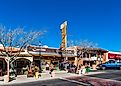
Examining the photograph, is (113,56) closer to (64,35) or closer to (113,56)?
(113,56)

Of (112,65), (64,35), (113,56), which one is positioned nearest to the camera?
(112,65)

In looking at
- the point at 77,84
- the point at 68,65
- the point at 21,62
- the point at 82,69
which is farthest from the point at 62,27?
the point at 77,84

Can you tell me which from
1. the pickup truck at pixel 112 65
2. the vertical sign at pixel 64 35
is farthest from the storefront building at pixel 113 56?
the vertical sign at pixel 64 35

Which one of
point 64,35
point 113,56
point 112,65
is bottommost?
point 112,65

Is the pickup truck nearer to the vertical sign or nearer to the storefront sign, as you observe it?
the vertical sign

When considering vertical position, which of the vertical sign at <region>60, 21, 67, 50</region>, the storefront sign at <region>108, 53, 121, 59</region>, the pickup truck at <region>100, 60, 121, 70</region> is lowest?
the pickup truck at <region>100, 60, 121, 70</region>

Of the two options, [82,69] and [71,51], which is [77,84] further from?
[71,51]

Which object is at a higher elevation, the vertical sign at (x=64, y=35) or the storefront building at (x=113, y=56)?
the vertical sign at (x=64, y=35)

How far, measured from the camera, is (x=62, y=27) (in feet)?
185

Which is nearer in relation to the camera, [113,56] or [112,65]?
[112,65]

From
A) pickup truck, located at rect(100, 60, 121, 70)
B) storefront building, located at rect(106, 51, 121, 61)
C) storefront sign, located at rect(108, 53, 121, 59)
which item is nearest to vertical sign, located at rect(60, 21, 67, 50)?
pickup truck, located at rect(100, 60, 121, 70)

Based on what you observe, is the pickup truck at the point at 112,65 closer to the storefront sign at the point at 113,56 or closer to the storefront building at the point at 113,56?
the storefront building at the point at 113,56

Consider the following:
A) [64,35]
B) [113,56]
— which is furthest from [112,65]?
[113,56]

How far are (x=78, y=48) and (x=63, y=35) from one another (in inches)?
219
